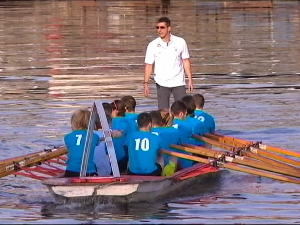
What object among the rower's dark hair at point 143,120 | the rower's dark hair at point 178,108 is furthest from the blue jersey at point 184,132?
the rower's dark hair at point 143,120

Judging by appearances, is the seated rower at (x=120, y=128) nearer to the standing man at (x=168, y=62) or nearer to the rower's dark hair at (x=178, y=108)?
the rower's dark hair at (x=178, y=108)

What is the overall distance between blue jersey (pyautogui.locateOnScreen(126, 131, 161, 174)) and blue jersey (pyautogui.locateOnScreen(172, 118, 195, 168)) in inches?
51.7

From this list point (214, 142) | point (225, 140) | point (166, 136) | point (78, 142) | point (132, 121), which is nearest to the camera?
point (78, 142)

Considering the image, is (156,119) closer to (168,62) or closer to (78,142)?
(78,142)

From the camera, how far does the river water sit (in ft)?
46.6

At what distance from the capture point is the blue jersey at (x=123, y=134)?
Result: 15.8 meters

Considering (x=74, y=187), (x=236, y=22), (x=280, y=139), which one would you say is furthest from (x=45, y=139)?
(x=236, y=22)


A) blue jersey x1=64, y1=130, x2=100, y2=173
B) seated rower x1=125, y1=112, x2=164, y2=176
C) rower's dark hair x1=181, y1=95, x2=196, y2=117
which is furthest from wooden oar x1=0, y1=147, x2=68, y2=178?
rower's dark hair x1=181, y1=95, x2=196, y2=117

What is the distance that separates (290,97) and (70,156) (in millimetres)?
12125

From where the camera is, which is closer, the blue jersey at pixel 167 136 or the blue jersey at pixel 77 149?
the blue jersey at pixel 77 149

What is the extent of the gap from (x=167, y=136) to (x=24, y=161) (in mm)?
2239

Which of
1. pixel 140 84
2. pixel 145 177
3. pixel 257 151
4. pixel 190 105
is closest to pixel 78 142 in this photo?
pixel 145 177

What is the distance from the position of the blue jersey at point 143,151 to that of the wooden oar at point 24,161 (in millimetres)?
1600

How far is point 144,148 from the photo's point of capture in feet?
48.4
